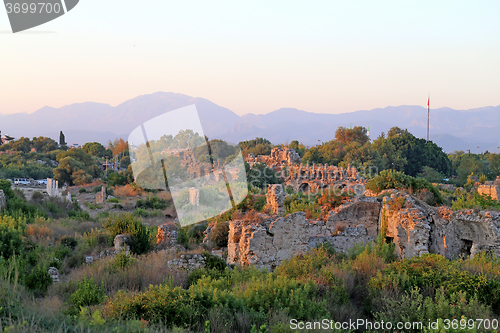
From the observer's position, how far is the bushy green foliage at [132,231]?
12.8 metres

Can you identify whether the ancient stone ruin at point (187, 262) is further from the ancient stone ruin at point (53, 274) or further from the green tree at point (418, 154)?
the green tree at point (418, 154)

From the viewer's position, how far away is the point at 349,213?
15344 mm

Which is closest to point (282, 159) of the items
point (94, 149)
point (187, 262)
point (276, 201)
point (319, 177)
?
point (319, 177)

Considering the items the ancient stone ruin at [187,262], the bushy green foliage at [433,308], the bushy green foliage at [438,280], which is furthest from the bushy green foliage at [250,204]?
the bushy green foliage at [433,308]

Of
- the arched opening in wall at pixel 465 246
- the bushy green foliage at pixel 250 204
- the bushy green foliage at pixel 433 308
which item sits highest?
the bushy green foliage at pixel 433 308

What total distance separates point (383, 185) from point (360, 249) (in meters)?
7.34

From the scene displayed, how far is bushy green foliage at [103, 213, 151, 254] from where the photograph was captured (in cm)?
1283

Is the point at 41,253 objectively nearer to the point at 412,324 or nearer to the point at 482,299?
the point at 412,324

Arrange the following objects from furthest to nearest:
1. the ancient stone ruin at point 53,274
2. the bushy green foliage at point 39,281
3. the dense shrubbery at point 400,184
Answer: the dense shrubbery at point 400,184 → the ancient stone ruin at point 53,274 → the bushy green foliage at point 39,281

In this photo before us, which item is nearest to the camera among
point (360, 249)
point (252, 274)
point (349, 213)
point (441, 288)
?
point (441, 288)

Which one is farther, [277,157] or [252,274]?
[277,157]

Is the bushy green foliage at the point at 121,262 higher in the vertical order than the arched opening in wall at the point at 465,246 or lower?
higher

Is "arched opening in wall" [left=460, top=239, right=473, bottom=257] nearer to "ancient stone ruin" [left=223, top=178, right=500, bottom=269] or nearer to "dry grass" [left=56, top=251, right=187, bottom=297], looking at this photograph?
"ancient stone ruin" [left=223, top=178, right=500, bottom=269]

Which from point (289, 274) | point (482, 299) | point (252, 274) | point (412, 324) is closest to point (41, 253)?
point (252, 274)
